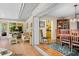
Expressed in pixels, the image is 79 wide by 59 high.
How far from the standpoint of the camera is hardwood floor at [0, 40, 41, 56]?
2.59 m

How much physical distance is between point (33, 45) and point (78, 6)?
4.12 ft

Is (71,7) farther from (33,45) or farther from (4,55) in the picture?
(4,55)

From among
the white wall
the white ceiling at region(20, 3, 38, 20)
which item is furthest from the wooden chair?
the white ceiling at region(20, 3, 38, 20)

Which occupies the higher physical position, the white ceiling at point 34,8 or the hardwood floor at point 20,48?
the white ceiling at point 34,8

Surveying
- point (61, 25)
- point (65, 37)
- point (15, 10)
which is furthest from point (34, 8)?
point (65, 37)

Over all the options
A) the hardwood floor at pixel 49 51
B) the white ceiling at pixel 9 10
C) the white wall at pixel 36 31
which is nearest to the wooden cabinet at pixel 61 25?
the hardwood floor at pixel 49 51

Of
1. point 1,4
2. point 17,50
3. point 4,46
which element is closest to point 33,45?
point 17,50

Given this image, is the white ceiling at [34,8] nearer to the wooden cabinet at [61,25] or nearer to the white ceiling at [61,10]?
the white ceiling at [61,10]

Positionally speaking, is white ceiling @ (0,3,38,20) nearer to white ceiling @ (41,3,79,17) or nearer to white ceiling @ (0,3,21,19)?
white ceiling @ (0,3,21,19)

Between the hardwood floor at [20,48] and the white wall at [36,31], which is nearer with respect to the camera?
the hardwood floor at [20,48]

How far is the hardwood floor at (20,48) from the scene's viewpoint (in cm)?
259

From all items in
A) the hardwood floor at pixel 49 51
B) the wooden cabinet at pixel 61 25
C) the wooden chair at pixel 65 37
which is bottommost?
the hardwood floor at pixel 49 51

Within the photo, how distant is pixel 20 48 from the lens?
104 inches

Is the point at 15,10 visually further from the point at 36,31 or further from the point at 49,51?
the point at 49,51
